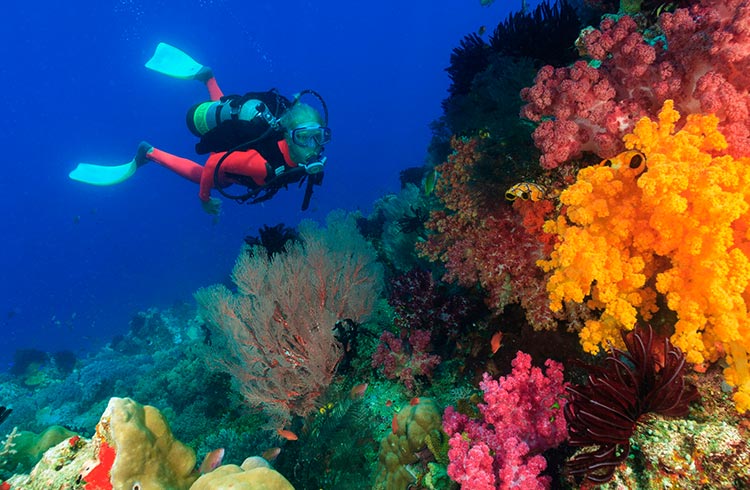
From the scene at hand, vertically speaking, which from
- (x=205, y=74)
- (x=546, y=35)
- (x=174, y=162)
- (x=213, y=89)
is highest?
(x=205, y=74)

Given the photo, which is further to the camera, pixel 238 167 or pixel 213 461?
pixel 238 167

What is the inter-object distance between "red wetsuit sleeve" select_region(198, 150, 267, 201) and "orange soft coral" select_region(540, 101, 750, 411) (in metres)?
7.31

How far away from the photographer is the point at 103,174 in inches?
474

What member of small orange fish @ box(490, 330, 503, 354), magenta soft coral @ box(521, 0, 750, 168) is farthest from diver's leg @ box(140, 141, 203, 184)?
magenta soft coral @ box(521, 0, 750, 168)

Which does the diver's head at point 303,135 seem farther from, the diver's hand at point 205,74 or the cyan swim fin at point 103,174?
the cyan swim fin at point 103,174

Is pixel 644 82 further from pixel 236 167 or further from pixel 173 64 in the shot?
pixel 173 64

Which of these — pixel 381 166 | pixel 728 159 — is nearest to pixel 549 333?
pixel 728 159

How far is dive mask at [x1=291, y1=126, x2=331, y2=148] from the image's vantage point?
26.0ft

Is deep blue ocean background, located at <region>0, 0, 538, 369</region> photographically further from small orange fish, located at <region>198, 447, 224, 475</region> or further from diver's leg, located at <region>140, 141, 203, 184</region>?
small orange fish, located at <region>198, 447, 224, 475</region>

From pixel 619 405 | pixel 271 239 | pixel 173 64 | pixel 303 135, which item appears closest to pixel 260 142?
pixel 303 135

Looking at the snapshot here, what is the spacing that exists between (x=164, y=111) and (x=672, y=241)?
395 feet

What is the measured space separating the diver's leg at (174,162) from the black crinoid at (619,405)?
10.2 meters

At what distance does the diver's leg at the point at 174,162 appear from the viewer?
33.3 feet

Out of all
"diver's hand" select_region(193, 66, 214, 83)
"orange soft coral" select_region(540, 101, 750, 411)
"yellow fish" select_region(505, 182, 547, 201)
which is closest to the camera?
"orange soft coral" select_region(540, 101, 750, 411)
